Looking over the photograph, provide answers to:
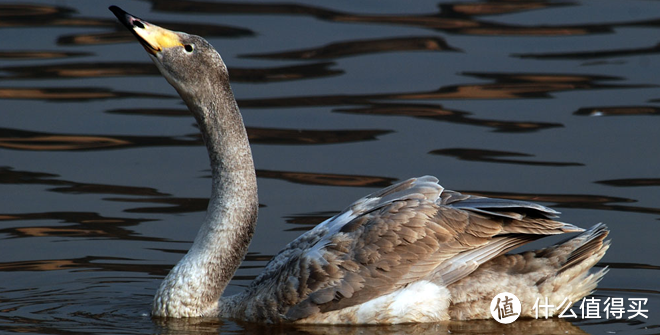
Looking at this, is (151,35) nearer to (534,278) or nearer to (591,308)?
(534,278)

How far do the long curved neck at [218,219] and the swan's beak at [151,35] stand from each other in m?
0.35

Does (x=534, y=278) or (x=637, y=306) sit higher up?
(x=534, y=278)

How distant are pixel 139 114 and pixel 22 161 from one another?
172 cm

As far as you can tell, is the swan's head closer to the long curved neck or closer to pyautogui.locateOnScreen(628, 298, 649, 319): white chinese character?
the long curved neck

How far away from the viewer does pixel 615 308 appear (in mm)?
7379

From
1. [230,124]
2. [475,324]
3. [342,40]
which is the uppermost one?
[342,40]

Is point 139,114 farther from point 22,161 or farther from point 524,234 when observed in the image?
point 524,234

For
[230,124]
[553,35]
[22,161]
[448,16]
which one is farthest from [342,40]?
[230,124]

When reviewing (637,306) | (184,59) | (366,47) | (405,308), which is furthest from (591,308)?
(366,47)

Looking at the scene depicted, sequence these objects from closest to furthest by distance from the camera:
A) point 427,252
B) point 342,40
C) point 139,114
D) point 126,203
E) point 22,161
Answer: point 427,252
point 126,203
point 22,161
point 139,114
point 342,40

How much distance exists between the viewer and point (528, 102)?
12.4 meters

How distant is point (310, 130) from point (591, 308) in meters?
4.88

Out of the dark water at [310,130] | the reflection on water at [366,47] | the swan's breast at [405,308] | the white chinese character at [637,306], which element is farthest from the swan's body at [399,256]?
the reflection on water at [366,47]

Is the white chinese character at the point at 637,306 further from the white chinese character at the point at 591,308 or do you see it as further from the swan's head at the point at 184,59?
the swan's head at the point at 184,59
